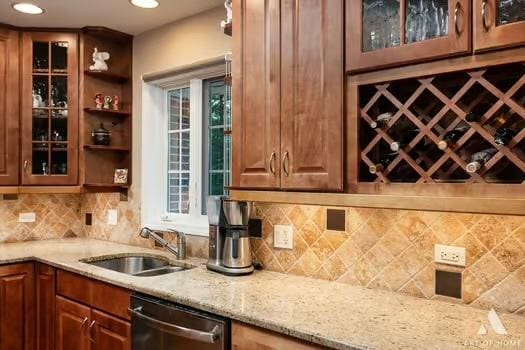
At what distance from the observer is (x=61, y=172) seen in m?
3.12

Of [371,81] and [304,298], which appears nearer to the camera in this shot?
[371,81]

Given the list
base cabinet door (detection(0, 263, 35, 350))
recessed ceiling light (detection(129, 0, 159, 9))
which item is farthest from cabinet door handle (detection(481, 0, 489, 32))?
base cabinet door (detection(0, 263, 35, 350))

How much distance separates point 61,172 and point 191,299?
185cm

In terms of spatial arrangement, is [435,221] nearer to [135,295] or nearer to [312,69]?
[312,69]

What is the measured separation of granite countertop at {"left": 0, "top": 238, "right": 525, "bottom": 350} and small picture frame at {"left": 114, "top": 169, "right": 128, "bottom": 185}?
956 millimetres

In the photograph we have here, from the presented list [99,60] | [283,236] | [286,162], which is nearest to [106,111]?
[99,60]

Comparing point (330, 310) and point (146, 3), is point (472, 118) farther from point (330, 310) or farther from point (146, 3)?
point (146, 3)

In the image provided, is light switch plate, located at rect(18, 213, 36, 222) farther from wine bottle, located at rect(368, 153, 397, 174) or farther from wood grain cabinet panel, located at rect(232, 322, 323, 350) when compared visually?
wine bottle, located at rect(368, 153, 397, 174)

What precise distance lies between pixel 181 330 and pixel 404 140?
1.20m

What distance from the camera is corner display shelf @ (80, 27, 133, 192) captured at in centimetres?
310

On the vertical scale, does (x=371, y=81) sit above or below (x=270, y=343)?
above

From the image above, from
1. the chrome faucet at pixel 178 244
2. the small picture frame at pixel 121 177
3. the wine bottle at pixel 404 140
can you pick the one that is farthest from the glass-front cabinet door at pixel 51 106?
the wine bottle at pixel 404 140

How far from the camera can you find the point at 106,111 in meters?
3.14

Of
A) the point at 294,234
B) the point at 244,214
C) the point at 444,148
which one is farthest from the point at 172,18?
the point at 444,148
